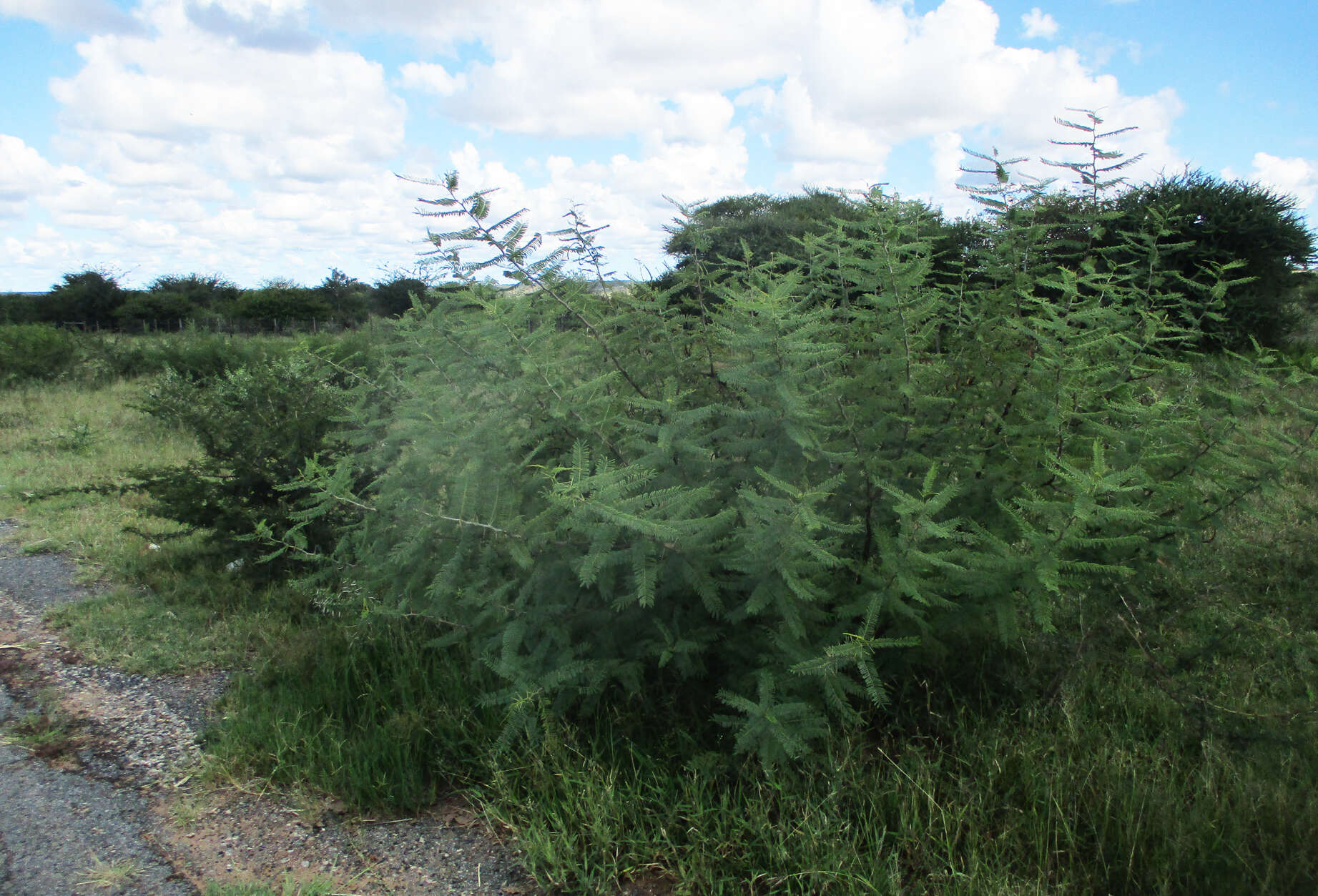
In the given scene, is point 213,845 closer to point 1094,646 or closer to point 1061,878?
point 1061,878

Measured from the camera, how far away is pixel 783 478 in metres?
3.04

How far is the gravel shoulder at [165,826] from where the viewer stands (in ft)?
10.3

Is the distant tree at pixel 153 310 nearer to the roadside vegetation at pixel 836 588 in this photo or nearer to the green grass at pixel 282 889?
the roadside vegetation at pixel 836 588

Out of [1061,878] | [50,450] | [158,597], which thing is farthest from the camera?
[50,450]

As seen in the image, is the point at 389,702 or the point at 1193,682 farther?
the point at 389,702

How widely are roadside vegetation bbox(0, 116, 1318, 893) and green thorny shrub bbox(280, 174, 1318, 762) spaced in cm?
2

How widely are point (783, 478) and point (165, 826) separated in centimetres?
283

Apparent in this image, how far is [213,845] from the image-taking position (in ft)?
10.9

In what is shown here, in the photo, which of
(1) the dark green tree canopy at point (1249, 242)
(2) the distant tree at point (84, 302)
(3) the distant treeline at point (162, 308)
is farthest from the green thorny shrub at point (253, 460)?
(2) the distant tree at point (84, 302)

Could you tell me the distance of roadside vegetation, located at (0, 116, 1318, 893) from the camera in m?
2.90

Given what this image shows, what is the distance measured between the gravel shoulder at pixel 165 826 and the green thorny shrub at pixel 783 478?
0.56 metres

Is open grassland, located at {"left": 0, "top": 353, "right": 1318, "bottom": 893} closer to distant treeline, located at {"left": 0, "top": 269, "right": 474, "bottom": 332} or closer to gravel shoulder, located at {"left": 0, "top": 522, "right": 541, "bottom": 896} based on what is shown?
gravel shoulder, located at {"left": 0, "top": 522, "right": 541, "bottom": 896}

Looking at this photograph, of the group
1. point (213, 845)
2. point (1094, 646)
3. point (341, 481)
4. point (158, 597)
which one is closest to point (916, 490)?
point (1094, 646)

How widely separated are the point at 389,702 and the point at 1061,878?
3.01 meters
